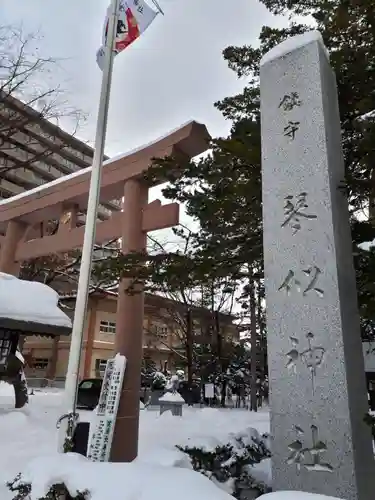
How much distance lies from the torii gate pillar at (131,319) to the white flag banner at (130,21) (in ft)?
7.76

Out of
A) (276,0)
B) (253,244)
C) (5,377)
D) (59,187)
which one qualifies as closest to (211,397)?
(5,377)

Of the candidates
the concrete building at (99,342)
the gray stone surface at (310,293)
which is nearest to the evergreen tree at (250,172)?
the gray stone surface at (310,293)

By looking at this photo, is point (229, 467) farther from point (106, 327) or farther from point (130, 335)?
point (106, 327)

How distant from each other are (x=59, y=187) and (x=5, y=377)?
4.04 m

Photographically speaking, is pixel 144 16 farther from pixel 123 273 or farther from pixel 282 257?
pixel 282 257

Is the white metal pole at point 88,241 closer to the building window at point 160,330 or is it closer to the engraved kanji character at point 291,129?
the engraved kanji character at point 291,129

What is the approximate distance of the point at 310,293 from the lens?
3.83 metres

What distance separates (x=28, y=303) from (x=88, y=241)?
3792 mm

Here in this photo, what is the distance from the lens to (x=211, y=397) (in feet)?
60.6

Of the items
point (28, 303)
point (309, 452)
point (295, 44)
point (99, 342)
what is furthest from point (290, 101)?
point (99, 342)

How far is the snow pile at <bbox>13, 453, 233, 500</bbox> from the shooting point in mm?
2469

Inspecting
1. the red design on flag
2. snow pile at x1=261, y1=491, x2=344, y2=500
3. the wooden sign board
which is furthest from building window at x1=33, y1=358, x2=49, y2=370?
snow pile at x1=261, y1=491, x2=344, y2=500

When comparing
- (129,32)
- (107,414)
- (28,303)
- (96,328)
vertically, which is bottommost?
(107,414)

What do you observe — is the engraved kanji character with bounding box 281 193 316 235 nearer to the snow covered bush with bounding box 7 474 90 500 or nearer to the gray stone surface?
the gray stone surface
